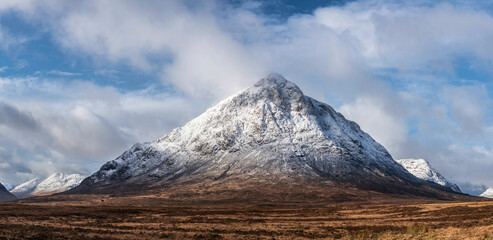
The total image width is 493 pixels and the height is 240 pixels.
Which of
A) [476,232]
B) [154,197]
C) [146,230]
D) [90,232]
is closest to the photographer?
[476,232]

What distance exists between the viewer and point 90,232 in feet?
151

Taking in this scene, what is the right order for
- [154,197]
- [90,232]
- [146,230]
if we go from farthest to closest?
[154,197], [146,230], [90,232]

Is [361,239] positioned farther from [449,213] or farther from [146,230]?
[449,213]

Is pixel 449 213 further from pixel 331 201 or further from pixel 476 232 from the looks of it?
pixel 331 201

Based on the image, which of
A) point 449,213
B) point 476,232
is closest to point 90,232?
point 476,232

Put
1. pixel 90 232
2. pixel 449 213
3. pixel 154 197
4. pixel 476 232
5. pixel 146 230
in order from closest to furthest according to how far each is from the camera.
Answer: pixel 476 232 → pixel 90 232 → pixel 146 230 → pixel 449 213 → pixel 154 197

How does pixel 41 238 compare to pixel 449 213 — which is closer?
pixel 41 238

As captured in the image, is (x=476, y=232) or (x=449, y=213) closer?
(x=476, y=232)

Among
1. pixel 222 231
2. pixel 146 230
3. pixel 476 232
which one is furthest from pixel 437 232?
pixel 146 230

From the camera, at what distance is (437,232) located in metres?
41.8

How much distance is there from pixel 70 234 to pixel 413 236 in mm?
39001

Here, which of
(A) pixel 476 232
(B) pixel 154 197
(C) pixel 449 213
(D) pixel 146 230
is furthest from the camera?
(B) pixel 154 197

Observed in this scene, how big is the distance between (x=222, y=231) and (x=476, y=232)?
98.5ft

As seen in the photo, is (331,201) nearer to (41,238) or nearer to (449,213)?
(449,213)
